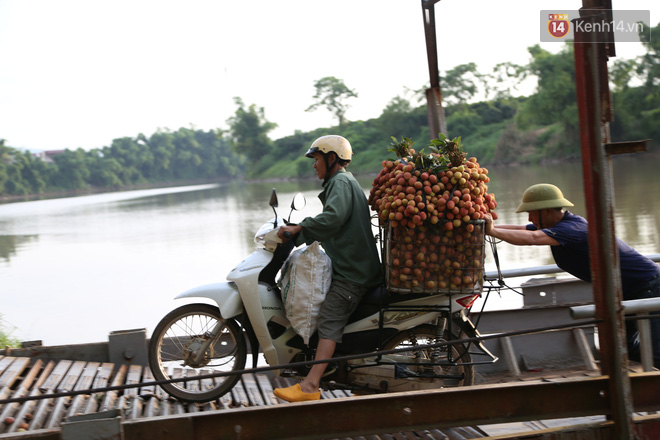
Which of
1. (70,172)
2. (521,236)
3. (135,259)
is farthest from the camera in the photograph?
(70,172)

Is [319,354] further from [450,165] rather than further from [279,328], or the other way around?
[450,165]

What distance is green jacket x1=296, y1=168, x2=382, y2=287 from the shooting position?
369 cm

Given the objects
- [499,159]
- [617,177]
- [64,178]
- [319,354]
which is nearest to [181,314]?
[319,354]

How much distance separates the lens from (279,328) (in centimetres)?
398

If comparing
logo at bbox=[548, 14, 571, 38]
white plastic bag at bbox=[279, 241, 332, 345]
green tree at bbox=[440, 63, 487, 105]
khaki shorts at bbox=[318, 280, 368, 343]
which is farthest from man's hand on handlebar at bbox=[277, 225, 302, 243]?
green tree at bbox=[440, 63, 487, 105]

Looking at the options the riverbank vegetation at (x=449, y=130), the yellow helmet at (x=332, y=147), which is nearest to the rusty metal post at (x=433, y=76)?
the yellow helmet at (x=332, y=147)

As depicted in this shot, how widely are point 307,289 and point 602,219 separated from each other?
164cm

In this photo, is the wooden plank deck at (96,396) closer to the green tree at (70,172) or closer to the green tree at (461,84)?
the green tree at (461,84)

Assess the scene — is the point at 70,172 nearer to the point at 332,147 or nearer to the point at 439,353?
the point at 332,147

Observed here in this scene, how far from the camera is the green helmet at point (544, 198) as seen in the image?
3887 mm

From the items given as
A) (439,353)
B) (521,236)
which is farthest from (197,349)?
(521,236)

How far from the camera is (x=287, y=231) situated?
12.3 ft

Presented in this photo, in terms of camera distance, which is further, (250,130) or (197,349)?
(250,130)

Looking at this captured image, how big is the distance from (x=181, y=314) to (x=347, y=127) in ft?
134
